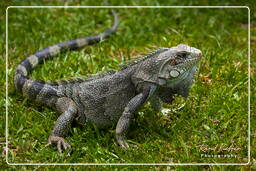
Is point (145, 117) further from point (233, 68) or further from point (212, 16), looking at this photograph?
point (212, 16)

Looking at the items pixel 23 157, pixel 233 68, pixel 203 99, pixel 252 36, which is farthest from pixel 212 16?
pixel 23 157

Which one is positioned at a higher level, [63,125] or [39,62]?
[39,62]

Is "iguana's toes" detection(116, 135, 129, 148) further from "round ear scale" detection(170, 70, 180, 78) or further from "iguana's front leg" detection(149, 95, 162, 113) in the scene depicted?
"round ear scale" detection(170, 70, 180, 78)

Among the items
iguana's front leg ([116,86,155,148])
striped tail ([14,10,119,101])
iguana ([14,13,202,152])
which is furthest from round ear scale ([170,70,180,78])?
striped tail ([14,10,119,101])

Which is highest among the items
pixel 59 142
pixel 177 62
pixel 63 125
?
pixel 177 62

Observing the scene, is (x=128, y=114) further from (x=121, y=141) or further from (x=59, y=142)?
(x=59, y=142)

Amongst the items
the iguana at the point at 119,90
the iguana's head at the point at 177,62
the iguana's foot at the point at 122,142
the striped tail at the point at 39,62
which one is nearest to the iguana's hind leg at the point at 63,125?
the iguana at the point at 119,90

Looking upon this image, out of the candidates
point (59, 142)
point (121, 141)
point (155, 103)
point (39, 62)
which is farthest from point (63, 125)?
point (39, 62)

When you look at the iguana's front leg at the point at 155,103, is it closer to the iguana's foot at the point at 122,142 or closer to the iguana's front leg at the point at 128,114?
the iguana's front leg at the point at 128,114
